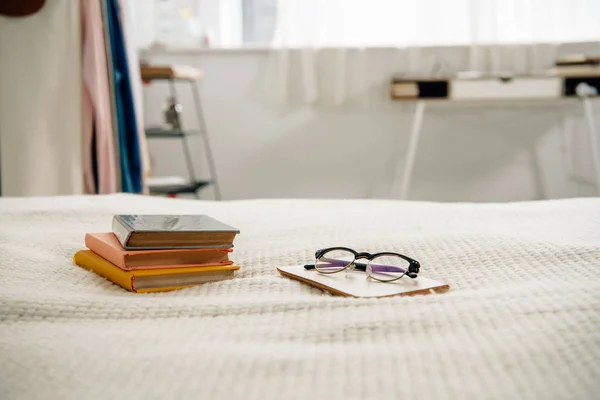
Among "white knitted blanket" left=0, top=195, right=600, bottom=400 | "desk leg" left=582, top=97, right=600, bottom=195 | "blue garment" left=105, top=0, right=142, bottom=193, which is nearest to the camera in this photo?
"white knitted blanket" left=0, top=195, right=600, bottom=400

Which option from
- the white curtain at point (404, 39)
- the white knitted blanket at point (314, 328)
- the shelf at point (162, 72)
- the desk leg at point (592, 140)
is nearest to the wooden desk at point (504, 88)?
the desk leg at point (592, 140)

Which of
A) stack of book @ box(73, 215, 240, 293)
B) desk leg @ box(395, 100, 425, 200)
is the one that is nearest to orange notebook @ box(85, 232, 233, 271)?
stack of book @ box(73, 215, 240, 293)

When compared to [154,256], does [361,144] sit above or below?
below

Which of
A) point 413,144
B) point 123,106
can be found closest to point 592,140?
point 413,144

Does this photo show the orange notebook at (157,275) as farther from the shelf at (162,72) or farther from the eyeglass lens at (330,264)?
the shelf at (162,72)

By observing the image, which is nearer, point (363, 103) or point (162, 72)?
point (162, 72)

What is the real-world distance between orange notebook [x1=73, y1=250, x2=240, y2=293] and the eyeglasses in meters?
0.11

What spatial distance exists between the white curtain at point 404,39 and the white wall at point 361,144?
0.10 metres

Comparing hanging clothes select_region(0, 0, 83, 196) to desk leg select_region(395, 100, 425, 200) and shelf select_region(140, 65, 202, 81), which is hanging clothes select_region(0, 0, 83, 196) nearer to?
shelf select_region(140, 65, 202, 81)

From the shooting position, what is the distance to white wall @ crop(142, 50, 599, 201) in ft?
10.2

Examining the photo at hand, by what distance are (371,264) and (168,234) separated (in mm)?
233

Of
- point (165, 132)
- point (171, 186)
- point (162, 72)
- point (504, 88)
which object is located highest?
point (162, 72)

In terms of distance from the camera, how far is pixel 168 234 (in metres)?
0.78

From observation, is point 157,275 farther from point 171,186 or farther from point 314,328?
point 171,186
